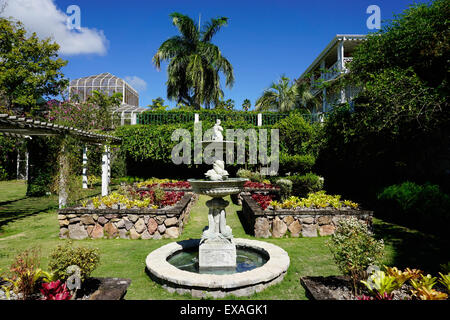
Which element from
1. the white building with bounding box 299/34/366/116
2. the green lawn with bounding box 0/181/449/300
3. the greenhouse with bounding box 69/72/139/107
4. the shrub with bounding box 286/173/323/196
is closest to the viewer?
the green lawn with bounding box 0/181/449/300

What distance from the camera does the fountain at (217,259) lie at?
3703 millimetres

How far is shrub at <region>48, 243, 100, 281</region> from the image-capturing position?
10.1 ft

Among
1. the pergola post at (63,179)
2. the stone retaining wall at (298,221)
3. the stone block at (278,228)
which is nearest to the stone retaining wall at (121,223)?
the stone retaining wall at (298,221)

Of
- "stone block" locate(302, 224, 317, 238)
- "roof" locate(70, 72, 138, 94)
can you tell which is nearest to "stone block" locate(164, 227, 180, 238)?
"stone block" locate(302, 224, 317, 238)

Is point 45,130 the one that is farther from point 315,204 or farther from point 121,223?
point 315,204

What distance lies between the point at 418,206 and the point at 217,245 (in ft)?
20.5

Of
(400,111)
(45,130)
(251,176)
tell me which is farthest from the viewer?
(251,176)

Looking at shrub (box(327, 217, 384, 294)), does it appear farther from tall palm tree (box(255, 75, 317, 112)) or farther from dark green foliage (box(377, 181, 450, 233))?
tall palm tree (box(255, 75, 317, 112))

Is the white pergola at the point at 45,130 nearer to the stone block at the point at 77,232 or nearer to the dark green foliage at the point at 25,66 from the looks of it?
the stone block at the point at 77,232

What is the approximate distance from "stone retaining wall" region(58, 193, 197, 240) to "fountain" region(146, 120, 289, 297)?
1.35 metres

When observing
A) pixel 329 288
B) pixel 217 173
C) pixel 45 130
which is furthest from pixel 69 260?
pixel 45 130

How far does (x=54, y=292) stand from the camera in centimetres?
287
